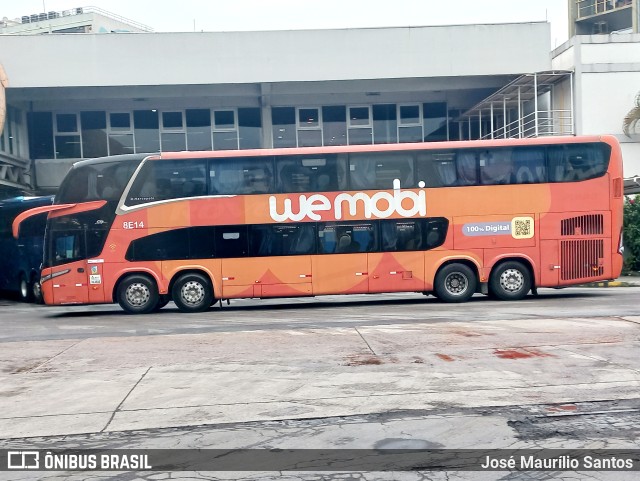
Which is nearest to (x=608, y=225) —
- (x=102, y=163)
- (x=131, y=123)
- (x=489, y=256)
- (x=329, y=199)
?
(x=489, y=256)

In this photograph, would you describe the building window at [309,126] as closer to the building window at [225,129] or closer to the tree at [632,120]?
the building window at [225,129]

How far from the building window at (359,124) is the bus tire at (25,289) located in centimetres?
1554

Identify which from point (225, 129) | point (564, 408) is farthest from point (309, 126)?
point (564, 408)

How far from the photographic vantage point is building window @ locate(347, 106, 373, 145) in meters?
33.1

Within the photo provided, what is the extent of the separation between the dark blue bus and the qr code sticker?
14126 millimetres

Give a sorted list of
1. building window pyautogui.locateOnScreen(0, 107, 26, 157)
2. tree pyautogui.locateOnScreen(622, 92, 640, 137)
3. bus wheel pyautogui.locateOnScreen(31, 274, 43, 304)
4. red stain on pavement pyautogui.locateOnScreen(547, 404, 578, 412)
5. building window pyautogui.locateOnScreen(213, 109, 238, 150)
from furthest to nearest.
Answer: building window pyautogui.locateOnScreen(213, 109, 238, 150) < building window pyautogui.locateOnScreen(0, 107, 26, 157) < tree pyautogui.locateOnScreen(622, 92, 640, 137) < bus wheel pyautogui.locateOnScreen(31, 274, 43, 304) < red stain on pavement pyautogui.locateOnScreen(547, 404, 578, 412)

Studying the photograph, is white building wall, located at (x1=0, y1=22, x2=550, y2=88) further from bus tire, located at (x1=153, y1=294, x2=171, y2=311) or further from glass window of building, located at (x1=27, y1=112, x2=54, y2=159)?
bus tire, located at (x1=153, y1=294, x2=171, y2=311)

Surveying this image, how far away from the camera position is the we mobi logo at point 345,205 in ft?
57.1

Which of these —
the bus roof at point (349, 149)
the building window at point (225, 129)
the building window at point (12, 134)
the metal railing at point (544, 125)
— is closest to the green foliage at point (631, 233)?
the metal railing at point (544, 125)

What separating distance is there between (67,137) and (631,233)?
24512mm

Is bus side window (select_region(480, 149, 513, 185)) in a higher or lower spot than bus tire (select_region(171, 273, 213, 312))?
higher

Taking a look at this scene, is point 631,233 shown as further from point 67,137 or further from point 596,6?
point 596,6

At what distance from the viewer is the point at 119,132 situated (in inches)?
1288

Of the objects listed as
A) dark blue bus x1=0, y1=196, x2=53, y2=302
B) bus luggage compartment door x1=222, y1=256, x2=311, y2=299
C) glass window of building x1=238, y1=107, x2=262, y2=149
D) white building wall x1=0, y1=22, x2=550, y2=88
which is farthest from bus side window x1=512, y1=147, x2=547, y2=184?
glass window of building x1=238, y1=107, x2=262, y2=149
